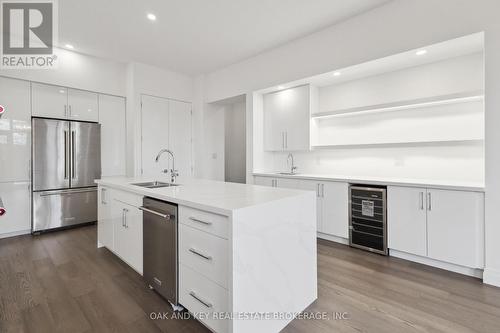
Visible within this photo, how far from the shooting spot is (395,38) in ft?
8.69

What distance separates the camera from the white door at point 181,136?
496cm

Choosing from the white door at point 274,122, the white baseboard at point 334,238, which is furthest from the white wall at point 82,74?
the white baseboard at point 334,238

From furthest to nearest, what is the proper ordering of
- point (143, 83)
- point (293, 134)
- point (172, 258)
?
1. point (143, 83)
2. point (293, 134)
3. point (172, 258)

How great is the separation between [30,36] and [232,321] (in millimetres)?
4663

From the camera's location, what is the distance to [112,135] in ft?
14.6

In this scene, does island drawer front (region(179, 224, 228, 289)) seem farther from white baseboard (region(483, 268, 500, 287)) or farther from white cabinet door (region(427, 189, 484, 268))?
white baseboard (region(483, 268, 500, 287))

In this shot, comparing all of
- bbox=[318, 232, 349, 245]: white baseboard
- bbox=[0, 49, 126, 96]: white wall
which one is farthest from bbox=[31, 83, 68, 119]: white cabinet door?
bbox=[318, 232, 349, 245]: white baseboard

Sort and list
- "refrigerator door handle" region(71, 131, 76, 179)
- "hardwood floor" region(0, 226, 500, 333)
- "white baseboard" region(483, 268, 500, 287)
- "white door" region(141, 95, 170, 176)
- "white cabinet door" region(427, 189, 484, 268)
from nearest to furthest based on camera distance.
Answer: "hardwood floor" region(0, 226, 500, 333), "white baseboard" region(483, 268, 500, 287), "white cabinet door" region(427, 189, 484, 268), "refrigerator door handle" region(71, 131, 76, 179), "white door" region(141, 95, 170, 176)

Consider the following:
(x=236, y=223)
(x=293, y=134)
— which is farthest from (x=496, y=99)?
(x=236, y=223)

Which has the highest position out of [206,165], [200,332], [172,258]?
[206,165]

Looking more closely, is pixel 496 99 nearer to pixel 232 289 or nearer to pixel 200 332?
pixel 232 289

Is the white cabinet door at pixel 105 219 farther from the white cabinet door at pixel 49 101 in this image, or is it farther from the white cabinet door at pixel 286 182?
the white cabinet door at pixel 286 182

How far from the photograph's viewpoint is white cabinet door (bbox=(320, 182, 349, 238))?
10.1 ft

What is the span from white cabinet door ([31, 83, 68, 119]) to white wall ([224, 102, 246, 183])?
3.33 m
